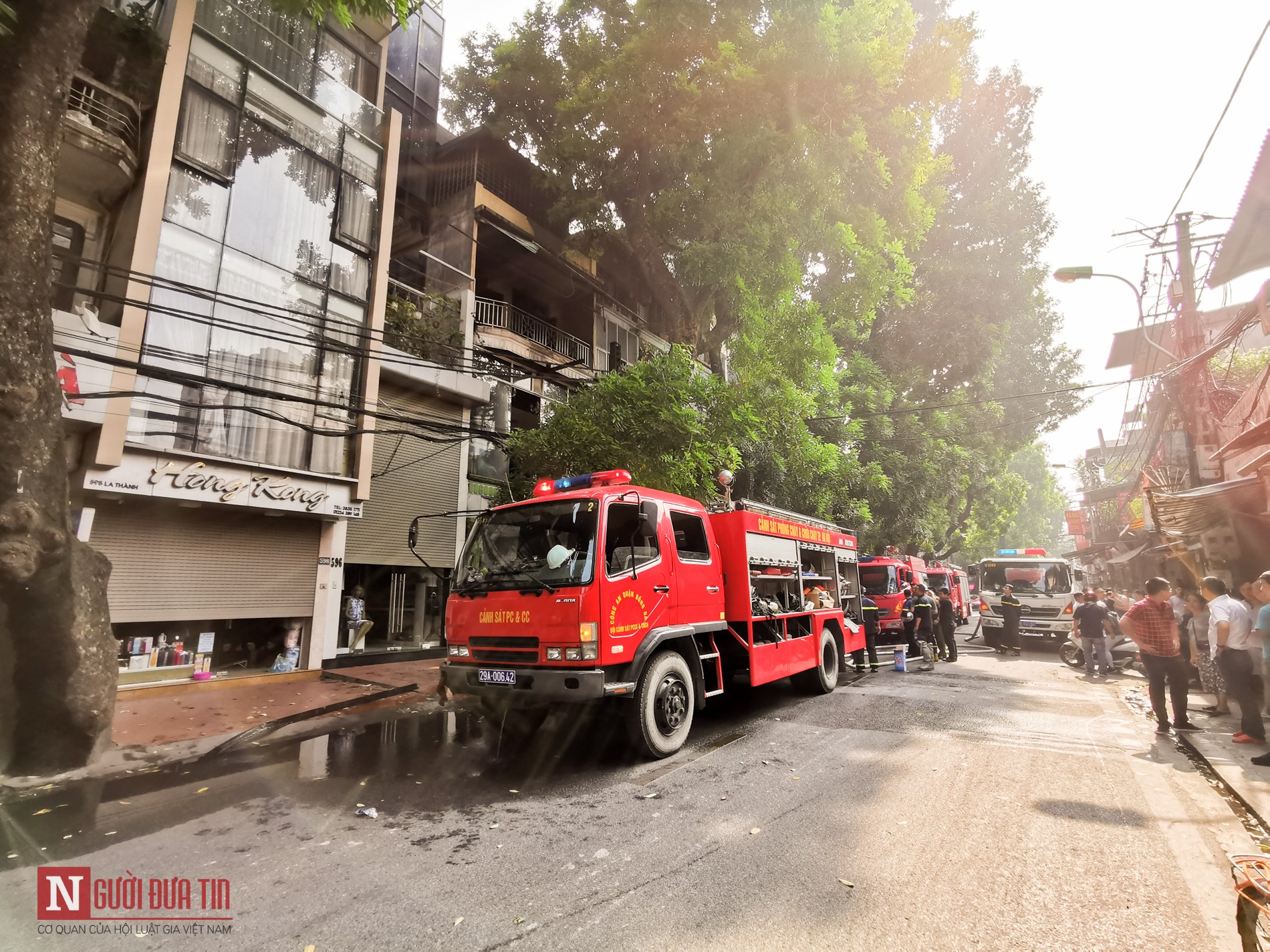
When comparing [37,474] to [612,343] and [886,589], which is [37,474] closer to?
[612,343]

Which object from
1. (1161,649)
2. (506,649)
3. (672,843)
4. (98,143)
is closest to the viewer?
(672,843)

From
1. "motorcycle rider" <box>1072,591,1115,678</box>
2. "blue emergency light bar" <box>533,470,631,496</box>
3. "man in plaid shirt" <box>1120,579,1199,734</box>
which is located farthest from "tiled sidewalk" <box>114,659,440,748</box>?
"motorcycle rider" <box>1072,591,1115,678</box>

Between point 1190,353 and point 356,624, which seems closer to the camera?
point 356,624

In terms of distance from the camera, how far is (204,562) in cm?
998

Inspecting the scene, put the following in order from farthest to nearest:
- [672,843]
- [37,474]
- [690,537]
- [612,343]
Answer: [612,343]
[690,537]
[37,474]
[672,843]

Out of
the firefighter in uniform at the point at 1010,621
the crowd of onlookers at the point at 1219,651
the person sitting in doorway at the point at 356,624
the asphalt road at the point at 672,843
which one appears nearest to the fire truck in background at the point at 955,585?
the firefighter in uniform at the point at 1010,621

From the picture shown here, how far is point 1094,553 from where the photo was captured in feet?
111

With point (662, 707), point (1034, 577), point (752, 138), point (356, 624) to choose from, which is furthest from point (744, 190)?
point (1034, 577)

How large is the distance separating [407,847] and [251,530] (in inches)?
349

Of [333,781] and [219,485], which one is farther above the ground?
[219,485]

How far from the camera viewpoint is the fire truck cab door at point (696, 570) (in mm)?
6398

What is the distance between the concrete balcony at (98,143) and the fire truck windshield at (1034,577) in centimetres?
2218

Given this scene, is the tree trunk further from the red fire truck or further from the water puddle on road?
the red fire truck

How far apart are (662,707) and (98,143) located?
11.1m
